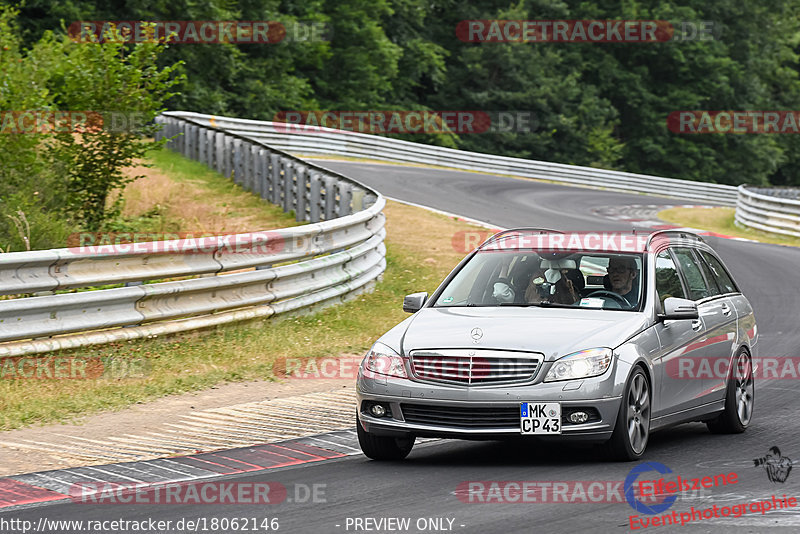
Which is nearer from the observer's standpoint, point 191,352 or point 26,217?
point 191,352

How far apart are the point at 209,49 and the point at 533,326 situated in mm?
42227

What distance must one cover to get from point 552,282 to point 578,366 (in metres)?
1.35

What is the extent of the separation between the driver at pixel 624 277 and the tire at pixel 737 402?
1387 mm

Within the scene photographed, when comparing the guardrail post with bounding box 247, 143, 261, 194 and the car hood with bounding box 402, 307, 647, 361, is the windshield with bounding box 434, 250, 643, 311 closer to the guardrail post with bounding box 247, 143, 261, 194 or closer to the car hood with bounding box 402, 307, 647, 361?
the car hood with bounding box 402, 307, 647, 361

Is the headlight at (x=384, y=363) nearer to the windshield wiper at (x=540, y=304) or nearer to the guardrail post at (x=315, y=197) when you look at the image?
the windshield wiper at (x=540, y=304)

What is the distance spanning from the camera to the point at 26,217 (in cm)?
1542

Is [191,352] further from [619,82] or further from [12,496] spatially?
[619,82]

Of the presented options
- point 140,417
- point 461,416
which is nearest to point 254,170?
point 140,417

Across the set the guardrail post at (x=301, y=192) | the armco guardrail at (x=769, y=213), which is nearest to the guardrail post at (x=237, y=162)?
the guardrail post at (x=301, y=192)

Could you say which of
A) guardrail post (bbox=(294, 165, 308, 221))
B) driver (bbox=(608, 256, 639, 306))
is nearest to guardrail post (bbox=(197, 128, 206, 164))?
guardrail post (bbox=(294, 165, 308, 221))

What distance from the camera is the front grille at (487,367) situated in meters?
7.77

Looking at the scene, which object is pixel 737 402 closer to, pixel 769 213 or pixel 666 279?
pixel 666 279

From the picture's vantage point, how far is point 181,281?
12.3 metres

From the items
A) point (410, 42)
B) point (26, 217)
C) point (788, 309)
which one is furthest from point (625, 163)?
point (26, 217)
